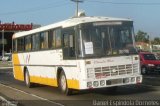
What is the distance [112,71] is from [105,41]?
1112 millimetres

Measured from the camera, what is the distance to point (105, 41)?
17531 mm

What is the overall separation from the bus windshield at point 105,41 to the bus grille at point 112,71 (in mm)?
498

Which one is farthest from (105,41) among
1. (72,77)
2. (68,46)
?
(72,77)

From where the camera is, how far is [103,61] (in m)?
17.3

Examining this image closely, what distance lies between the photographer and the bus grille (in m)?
17.3

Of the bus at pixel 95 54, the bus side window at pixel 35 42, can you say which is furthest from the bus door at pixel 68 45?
the bus side window at pixel 35 42

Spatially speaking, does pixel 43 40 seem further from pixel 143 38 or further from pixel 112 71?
pixel 143 38

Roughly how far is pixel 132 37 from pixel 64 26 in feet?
8.83

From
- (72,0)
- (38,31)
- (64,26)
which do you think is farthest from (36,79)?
(72,0)

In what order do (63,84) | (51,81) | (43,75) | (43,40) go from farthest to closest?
(43,75)
(43,40)
(51,81)
(63,84)

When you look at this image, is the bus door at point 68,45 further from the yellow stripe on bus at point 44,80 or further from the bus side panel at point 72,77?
the yellow stripe on bus at point 44,80

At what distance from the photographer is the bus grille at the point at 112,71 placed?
17.3m

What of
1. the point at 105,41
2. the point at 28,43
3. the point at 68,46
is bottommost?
the point at 68,46

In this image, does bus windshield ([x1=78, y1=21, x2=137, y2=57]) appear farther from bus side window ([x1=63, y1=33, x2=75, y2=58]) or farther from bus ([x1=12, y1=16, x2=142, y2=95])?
bus side window ([x1=63, y1=33, x2=75, y2=58])
